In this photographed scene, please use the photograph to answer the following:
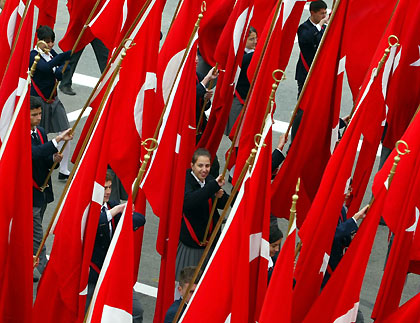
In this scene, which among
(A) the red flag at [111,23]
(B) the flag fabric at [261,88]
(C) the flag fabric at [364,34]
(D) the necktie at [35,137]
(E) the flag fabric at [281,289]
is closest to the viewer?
(E) the flag fabric at [281,289]

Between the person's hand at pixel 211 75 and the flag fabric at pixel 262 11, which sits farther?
the person's hand at pixel 211 75

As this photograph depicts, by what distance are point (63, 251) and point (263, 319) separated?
2.09m

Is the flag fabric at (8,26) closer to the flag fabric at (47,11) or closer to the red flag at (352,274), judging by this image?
the flag fabric at (47,11)

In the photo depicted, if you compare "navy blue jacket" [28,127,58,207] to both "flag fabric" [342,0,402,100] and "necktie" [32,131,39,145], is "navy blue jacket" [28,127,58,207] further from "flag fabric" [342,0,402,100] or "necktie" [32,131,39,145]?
"flag fabric" [342,0,402,100]

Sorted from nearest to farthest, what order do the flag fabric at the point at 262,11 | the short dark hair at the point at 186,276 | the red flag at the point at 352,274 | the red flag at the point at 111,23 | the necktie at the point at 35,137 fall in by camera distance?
the red flag at the point at 352,274
the short dark hair at the point at 186,276
the necktie at the point at 35,137
the red flag at the point at 111,23
the flag fabric at the point at 262,11

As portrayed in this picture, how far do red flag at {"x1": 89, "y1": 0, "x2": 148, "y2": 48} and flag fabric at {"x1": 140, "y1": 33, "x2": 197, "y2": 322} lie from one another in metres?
1.79

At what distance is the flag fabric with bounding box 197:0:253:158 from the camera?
1063cm

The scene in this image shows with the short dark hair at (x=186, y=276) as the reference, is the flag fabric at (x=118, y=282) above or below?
above

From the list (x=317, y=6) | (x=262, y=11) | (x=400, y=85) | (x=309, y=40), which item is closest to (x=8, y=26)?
(x=262, y=11)

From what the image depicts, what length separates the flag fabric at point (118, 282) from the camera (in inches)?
269

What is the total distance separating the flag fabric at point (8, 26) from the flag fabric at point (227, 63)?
2.19m

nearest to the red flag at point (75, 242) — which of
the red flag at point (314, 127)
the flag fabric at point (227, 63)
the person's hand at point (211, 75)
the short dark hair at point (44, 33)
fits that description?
the red flag at point (314, 127)

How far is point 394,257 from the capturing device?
7.60 m

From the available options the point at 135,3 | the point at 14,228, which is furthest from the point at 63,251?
the point at 135,3
